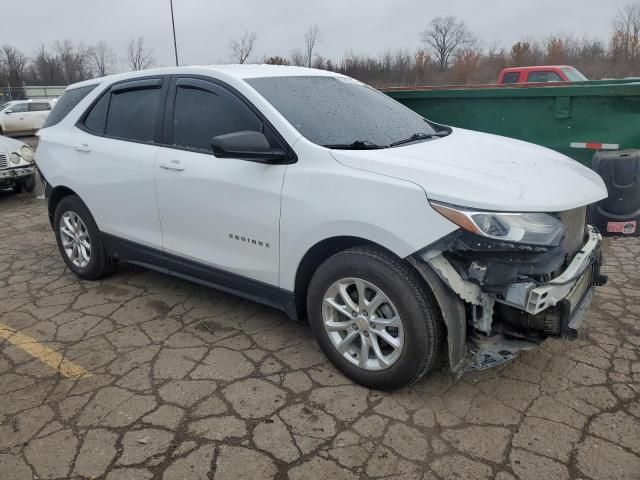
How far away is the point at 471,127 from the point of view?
5.78m

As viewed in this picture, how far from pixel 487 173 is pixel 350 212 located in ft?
2.35

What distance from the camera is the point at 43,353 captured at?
11.3ft

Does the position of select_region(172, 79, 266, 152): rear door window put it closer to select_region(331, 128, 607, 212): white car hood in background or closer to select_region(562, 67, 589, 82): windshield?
select_region(331, 128, 607, 212): white car hood in background

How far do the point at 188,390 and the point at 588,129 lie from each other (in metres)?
4.41

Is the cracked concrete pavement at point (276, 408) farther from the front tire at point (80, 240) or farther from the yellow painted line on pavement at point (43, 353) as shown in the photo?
the front tire at point (80, 240)

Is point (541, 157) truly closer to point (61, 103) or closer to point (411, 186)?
point (411, 186)

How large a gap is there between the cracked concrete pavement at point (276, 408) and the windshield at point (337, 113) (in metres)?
1.40

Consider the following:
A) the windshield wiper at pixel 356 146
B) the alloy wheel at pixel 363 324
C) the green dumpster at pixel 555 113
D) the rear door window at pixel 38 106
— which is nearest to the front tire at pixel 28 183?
the green dumpster at pixel 555 113

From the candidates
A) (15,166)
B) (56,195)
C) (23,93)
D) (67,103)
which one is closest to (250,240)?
(56,195)

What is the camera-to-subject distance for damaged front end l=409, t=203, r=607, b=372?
7.93ft

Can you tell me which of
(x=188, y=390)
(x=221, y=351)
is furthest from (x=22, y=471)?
(x=221, y=351)

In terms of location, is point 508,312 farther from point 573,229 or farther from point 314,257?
point 314,257

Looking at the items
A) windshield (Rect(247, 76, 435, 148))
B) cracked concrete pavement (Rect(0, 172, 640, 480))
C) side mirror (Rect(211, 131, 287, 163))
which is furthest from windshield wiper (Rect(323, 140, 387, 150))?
cracked concrete pavement (Rect(0, 172, 640, 480))

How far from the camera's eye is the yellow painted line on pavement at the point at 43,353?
3.20 m
